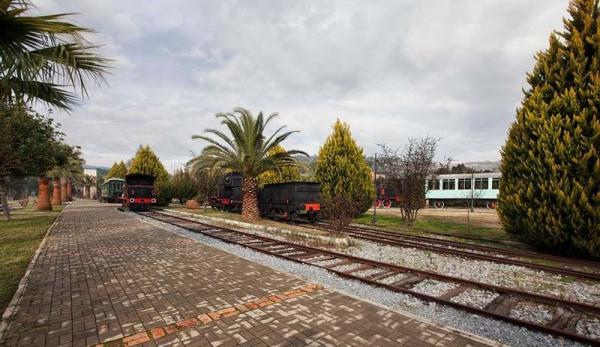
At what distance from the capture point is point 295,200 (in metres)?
17.3

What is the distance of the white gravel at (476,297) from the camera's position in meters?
5.30

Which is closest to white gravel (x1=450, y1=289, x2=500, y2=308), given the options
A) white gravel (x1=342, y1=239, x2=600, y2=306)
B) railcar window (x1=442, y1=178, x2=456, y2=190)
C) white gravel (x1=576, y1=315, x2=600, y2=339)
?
white gravel (x1=342, y1=239, x2=600, y2=306)

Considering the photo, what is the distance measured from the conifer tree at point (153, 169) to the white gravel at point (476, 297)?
33471 millimetres

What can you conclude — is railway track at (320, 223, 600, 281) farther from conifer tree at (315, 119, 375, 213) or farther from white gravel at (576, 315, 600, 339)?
conifer tree at (315, 119, 375, 213)

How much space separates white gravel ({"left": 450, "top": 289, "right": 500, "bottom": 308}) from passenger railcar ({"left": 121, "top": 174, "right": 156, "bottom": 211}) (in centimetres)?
2604

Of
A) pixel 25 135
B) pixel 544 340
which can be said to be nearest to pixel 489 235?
pixel 544 340

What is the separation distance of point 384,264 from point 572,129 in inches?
268

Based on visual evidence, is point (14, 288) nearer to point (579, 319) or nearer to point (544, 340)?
point (544, 340)

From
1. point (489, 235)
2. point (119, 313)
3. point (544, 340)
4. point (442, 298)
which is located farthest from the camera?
point (489, 235)

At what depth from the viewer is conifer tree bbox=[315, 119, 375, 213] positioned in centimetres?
1936

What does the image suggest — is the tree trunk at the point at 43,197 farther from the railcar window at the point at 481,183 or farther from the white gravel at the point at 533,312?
the railcar window at the point at 481,183

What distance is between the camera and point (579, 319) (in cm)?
463

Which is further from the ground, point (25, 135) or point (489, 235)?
point (25, 135)

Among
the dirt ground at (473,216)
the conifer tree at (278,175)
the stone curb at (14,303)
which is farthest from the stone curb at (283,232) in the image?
the dirt ground at (473,216)
